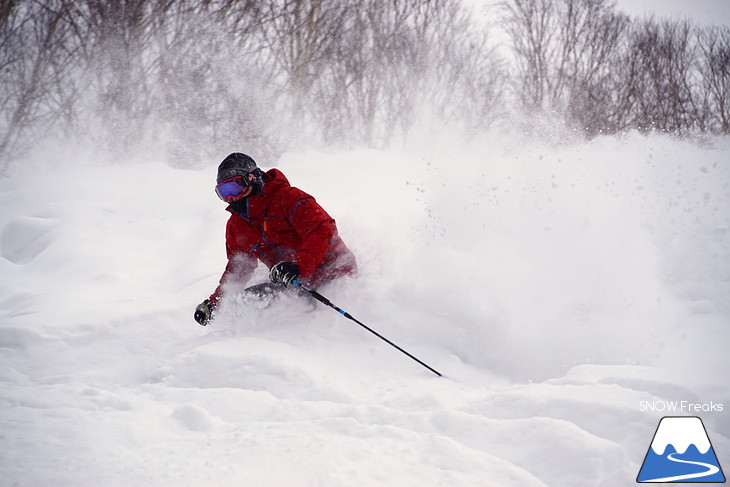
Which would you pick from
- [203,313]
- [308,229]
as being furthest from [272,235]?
[203,313]

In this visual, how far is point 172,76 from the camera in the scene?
11.1 meters

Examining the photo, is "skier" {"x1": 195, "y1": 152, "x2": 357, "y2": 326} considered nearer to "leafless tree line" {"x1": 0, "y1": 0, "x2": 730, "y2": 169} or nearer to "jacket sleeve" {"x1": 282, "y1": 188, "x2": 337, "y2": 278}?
"jacket sleeve" {"x1": 282, "y1": 188, "x2": 337, "y2": 278}

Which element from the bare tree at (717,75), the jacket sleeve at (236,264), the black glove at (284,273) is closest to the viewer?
the black glove at (284,273)

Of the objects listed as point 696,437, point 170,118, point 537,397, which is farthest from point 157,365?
point 170,118

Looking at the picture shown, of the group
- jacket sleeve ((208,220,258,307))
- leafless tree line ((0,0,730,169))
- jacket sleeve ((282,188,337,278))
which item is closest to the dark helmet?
jacket sleeve ((282,188,337,278))

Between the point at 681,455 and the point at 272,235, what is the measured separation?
255 cm

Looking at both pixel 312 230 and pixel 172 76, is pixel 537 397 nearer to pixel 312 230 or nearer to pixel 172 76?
pixel 312 230

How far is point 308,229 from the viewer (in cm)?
308

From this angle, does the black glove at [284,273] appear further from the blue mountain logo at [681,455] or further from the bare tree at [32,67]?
the bare tree at [32,67]

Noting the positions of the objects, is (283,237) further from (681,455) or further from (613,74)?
(613,74)

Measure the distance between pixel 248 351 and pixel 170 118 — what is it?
32.4ft

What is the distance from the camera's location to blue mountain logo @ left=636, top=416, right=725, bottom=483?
146 centimetres

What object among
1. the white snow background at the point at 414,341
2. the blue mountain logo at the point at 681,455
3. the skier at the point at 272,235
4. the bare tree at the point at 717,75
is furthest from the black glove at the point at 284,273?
the bare tree at the point at 717,75

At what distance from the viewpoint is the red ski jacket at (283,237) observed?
3.06 m
